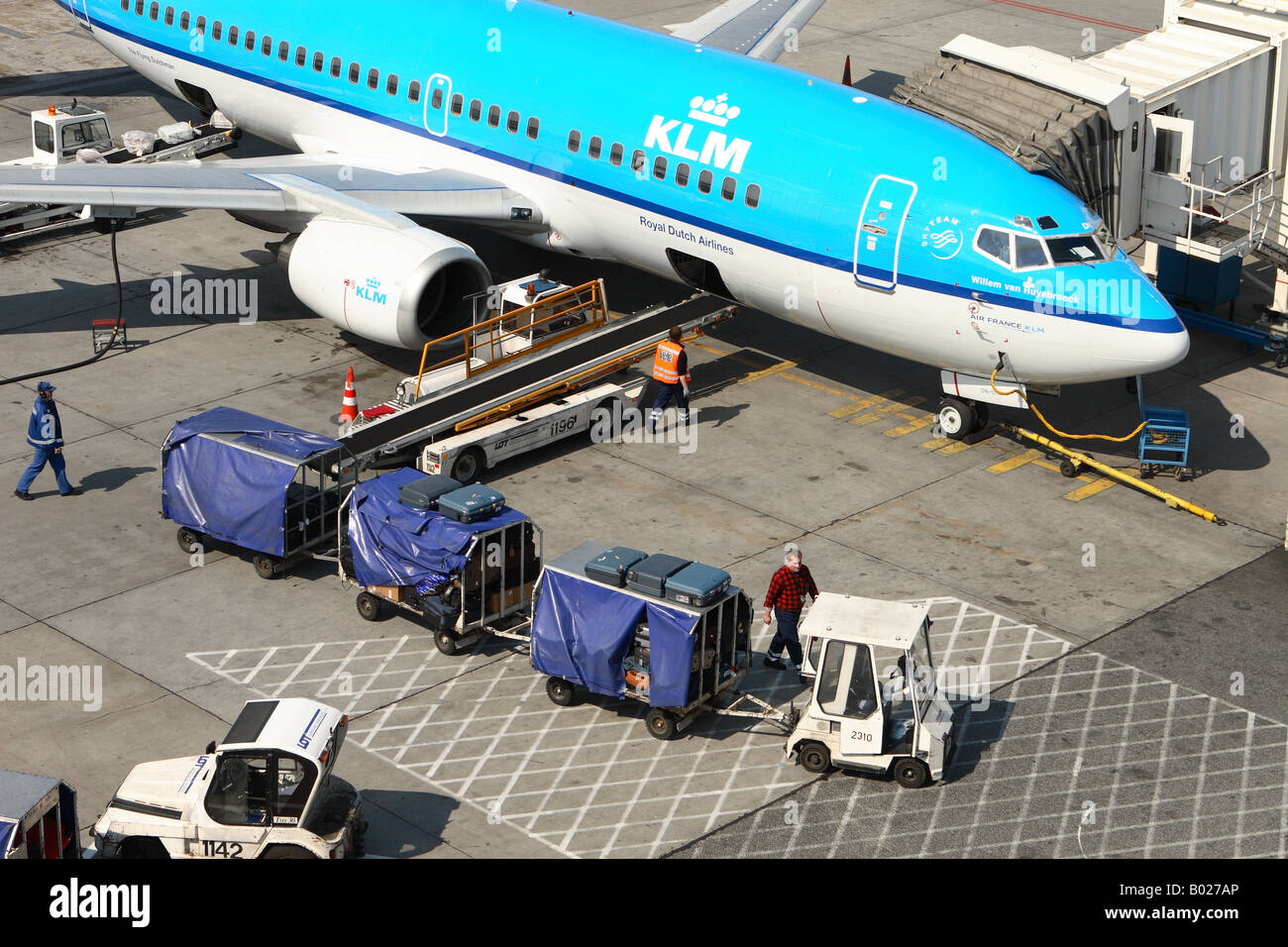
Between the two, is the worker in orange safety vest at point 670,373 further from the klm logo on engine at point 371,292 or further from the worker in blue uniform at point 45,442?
the worker in blue uniform at point 45,442

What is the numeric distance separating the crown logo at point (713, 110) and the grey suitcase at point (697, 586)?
452 inches

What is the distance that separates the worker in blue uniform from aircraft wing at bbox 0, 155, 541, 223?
562 cm

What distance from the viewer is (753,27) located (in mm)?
41156

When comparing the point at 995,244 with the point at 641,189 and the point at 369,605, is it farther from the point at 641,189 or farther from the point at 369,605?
the point at 369,605

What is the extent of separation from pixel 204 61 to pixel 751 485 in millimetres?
17500

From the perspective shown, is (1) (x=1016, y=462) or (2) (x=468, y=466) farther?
(1) (x=1016, y=462)

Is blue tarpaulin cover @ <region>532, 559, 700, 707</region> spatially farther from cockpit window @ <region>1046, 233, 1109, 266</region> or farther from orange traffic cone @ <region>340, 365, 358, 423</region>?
cockpit window @ <region>1046, 233, 1109, 266</region>

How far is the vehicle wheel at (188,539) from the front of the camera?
25.3 meters

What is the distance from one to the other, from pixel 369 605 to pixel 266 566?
2028mm

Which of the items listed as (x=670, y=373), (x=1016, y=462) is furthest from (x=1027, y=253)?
(x=670, y=373)

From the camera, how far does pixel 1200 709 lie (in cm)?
2217

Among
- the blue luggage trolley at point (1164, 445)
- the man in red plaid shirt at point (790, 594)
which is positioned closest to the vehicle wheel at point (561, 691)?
the man in red plaid shirt at point (790, 594)
